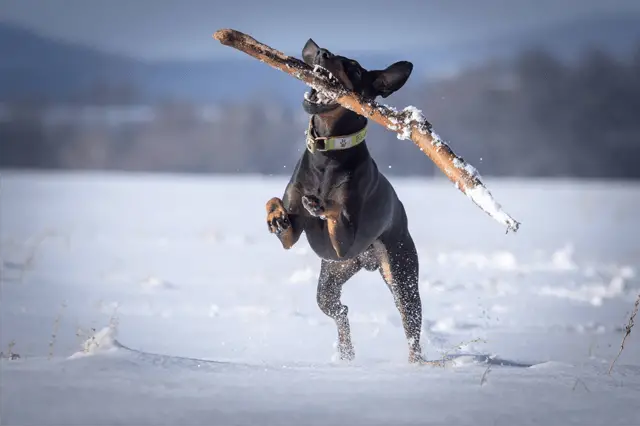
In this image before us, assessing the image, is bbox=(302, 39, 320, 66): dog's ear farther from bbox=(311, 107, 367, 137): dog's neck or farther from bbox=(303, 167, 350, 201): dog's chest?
bbox=(303, 167, 350, 201): dog's chest

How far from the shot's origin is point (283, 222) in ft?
14.5

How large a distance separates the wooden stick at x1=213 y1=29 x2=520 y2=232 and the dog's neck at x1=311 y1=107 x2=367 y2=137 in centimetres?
13

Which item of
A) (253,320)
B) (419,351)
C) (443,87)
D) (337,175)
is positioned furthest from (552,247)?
(337,175)

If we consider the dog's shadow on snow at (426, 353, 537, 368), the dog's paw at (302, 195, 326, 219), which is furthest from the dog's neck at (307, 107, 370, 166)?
the dog's shadow on snow at (426, 353, 537, 368)

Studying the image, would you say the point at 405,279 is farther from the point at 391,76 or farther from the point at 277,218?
the point at 391,76

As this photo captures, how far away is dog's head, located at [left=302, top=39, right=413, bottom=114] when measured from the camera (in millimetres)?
4348

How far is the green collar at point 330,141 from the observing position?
175 inches

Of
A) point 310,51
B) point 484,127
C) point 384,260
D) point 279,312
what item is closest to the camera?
point 310,51

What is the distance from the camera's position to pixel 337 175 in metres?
4.45

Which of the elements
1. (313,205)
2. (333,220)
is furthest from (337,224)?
(313,205)

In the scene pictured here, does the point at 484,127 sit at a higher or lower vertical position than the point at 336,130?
higher

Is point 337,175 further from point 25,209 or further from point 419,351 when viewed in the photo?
point 25,209

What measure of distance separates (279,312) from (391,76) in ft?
10.6

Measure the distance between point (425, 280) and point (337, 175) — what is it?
14.6ft
